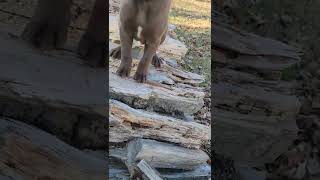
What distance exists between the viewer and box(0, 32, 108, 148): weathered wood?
2.24 metres

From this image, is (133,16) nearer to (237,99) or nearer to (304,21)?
(237,99)

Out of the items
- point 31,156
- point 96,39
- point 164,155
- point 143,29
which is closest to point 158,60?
point 143,29

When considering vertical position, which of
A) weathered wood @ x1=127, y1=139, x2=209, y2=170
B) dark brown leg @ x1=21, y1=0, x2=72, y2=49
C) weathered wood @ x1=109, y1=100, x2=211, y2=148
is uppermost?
dark brown leg @ x1=21, y1=0, x2=72, y2=49

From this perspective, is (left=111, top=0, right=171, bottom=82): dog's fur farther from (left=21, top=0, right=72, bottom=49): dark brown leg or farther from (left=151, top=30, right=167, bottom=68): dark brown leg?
(left=21, top=0, right=72, bottom=49): dark brown leg

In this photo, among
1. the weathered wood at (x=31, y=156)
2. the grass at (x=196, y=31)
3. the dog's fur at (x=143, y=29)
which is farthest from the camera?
the grass at (x=196, y=31)

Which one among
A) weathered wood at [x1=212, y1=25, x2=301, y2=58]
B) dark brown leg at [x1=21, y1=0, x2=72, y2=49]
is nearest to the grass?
weathered wood at [x1=212, y1=25, x2=301, y2=58]

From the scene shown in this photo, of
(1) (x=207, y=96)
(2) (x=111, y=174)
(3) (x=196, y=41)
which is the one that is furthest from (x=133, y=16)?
(2) (x=111, y=174)

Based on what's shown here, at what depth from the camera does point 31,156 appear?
222cm

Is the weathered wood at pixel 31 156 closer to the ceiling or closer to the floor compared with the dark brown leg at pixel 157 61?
closer to the floor

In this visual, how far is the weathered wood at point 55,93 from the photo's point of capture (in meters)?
2.24

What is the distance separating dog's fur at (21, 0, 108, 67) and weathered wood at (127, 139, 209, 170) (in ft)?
1.15

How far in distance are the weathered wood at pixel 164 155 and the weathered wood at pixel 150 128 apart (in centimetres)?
2

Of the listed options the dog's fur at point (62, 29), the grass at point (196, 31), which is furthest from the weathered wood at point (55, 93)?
the grass at point (196, 31)

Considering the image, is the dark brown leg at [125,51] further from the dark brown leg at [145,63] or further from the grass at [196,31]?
the grass at [196,31]
